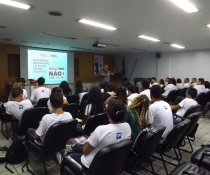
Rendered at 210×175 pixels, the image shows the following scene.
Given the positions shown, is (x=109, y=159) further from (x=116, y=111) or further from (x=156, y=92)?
(x=156, y=92)

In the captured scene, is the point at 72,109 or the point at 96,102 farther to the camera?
the point at 72,109

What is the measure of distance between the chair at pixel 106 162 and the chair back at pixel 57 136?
489 mm

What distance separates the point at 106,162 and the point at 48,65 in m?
9.05

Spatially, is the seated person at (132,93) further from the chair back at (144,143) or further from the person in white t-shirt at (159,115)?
the chair back at (144,143)

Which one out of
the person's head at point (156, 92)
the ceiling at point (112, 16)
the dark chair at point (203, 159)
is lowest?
the dark chair at point (203, 159)

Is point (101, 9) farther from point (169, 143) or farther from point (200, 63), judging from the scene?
point (200, 63)

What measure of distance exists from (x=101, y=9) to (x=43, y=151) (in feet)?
9.03

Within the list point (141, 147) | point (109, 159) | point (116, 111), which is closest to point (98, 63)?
point (141, 147)

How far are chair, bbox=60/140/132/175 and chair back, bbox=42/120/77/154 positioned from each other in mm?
489

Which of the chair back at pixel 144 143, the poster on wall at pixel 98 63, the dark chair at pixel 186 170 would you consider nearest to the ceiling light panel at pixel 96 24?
the chair back at pixel 144 143

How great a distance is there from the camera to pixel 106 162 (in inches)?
66.5

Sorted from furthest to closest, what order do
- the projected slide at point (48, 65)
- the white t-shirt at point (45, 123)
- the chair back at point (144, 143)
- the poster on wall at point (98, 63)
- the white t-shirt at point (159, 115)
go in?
the poster on wall at point (98, 63) < the projected slide at point (48, 65) < the white t-shirt at point (159, 115) < the white t-shirt at point (45, 123) < the chair back at point (144, 143)

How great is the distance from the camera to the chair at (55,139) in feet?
7.81

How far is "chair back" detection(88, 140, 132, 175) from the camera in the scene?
5.32 feet
